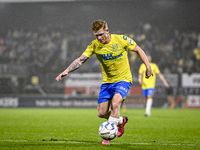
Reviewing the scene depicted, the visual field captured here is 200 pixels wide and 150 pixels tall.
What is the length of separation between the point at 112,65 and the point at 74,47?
18.5 meters

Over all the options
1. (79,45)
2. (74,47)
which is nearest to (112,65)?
(74,47)

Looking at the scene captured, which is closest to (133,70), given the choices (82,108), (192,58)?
(82,108)

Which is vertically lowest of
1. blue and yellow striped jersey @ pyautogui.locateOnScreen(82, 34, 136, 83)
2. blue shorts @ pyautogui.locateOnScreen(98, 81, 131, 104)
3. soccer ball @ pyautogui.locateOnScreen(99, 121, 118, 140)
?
soccer ball @ pyautogui.locateOnScreen(99, 121, 118, 140)

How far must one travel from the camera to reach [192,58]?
22766 millimetres

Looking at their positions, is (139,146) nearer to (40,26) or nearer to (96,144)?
Result: (96,144)

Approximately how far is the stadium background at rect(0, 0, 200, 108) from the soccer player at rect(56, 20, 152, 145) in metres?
13.5

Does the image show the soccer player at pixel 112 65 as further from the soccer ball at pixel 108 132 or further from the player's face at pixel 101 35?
the soccer ball at pixel 108 132

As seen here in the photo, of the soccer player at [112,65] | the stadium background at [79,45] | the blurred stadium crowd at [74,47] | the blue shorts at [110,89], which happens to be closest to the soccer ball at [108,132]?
the soccer player at [112,65]

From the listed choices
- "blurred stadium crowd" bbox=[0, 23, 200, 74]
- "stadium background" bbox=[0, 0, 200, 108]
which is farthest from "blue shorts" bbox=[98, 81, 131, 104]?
"blurred stadium crowd" bbox=[0, 23, 200, 74]

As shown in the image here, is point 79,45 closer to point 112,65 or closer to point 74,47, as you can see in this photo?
point 74,47

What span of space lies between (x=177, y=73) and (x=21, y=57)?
11503mm

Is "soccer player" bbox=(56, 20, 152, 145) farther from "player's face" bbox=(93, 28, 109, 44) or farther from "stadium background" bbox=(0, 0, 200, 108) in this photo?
"stadium background" bbox=(0, 0, 200, 108)

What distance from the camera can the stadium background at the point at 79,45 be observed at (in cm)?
1983

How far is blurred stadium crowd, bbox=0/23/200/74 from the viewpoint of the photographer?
22734 millimetres
